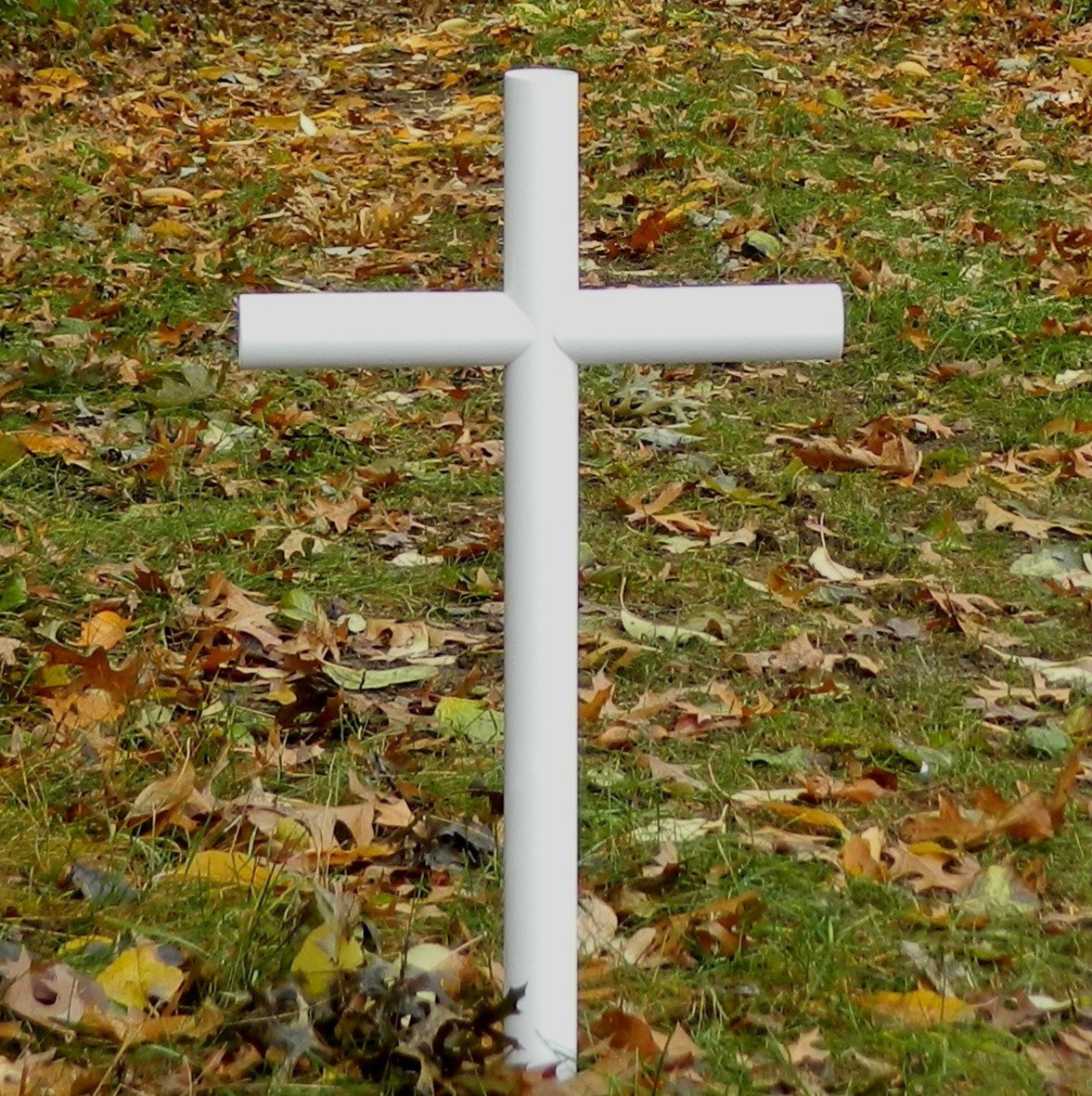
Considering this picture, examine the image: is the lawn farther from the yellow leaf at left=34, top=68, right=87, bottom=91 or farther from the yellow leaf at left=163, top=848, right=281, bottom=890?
the yellow leaf at left=34, top=68, right=87, bottom=91

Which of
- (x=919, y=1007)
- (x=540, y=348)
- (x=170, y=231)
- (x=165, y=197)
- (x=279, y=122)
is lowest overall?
(x=919, y=1007)

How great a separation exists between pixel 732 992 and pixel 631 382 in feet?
10.1

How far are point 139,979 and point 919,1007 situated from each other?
1014mm

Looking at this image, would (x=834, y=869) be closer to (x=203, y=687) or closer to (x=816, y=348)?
(x=816, y=348)

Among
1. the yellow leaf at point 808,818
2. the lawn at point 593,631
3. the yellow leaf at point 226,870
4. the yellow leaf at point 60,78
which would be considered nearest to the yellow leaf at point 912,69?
the lawn at point 593,631

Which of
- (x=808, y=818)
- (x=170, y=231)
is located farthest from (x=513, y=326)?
(x=170, y=231)

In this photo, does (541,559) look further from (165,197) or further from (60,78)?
(60,78)

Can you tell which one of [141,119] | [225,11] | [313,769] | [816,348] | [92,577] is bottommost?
[313,769]

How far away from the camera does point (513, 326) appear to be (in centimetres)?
208

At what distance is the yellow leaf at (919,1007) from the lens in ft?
7.84

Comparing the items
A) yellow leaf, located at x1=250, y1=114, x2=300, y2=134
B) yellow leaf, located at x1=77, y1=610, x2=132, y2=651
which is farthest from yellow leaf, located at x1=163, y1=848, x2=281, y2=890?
yellow leaf, located at x1=250, y1=114, x2=300, y2=134

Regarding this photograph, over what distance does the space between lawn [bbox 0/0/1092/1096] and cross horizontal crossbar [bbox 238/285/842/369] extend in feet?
2.41

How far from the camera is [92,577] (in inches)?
155

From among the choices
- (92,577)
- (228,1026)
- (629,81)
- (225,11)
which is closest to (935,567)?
(92,577)
